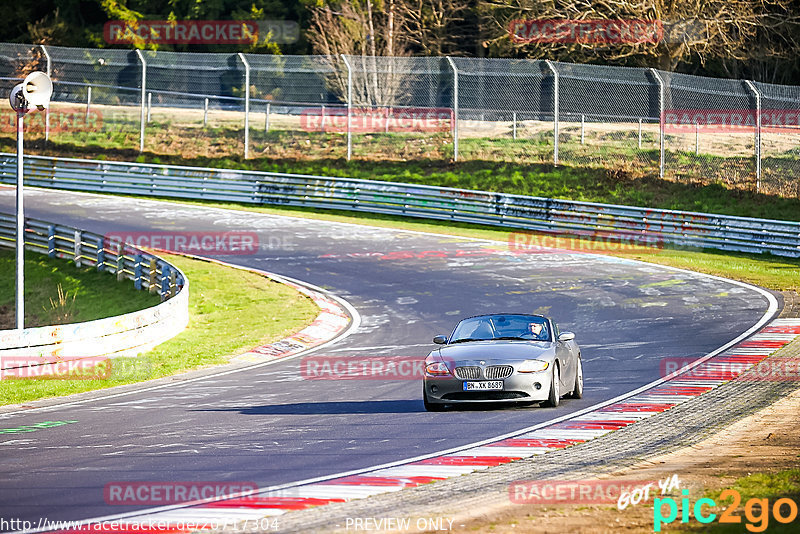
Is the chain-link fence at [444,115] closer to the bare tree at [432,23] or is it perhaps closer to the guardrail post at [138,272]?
the bare tree at [432,23]

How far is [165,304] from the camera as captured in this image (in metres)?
20.2

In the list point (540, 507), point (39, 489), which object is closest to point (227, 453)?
point (39, 489)

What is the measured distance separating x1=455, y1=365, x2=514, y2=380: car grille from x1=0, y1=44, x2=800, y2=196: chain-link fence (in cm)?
2225

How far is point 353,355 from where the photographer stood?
18.0 metres

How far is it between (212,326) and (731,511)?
1531cm

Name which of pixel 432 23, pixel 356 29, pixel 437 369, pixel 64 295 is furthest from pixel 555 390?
pixel 432 23

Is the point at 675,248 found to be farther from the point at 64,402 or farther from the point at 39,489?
the point at 39,489

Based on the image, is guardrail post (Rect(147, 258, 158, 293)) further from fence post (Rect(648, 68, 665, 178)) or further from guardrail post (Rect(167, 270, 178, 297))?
fence post (Rect(648, 68, 665, 178))

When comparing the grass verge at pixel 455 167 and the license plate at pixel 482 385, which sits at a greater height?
the grass verge at pixel 455 167

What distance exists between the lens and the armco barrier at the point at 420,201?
29.6 metres

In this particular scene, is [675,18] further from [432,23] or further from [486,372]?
[486,372]

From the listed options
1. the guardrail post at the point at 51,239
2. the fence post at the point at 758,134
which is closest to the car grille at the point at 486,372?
the guardrail post at the point at 51,239

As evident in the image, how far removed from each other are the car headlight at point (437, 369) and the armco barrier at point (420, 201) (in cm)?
1845

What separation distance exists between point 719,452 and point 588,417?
92.6 inches
